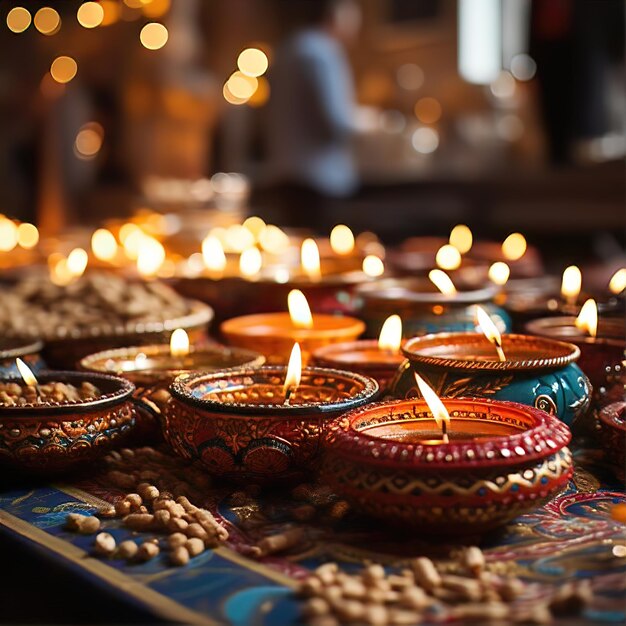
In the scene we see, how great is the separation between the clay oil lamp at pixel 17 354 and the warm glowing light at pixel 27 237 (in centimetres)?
175

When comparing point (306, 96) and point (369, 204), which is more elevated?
point (306, 96)

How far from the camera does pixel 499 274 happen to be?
2.41 meters

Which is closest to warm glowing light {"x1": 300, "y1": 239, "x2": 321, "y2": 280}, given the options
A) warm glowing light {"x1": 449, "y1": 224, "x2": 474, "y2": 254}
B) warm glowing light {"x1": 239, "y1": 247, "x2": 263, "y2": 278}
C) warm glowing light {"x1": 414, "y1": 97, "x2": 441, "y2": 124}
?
warm glowing light {"x1": 239, "y1": 247, "x2": 263, "y2": 278}

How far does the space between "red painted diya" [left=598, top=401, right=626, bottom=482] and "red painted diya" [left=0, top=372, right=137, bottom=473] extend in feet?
2.30

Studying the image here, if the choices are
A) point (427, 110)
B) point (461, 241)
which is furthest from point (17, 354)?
point (427, 110)

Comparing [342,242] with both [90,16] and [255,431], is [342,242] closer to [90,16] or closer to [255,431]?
[255,431]

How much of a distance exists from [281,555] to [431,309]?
0.84m

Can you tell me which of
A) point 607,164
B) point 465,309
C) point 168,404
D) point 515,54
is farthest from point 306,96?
point 168,404

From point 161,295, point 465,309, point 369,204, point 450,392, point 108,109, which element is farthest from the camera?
point 108,109

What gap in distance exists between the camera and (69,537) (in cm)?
117

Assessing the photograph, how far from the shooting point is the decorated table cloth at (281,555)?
0.98 metres

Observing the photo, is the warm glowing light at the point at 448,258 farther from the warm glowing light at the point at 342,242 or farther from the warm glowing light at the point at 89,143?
the warm glowing light at the point at 89,143

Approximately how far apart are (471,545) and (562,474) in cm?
13

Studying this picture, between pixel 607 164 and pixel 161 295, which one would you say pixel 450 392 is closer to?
pixel 161 295
